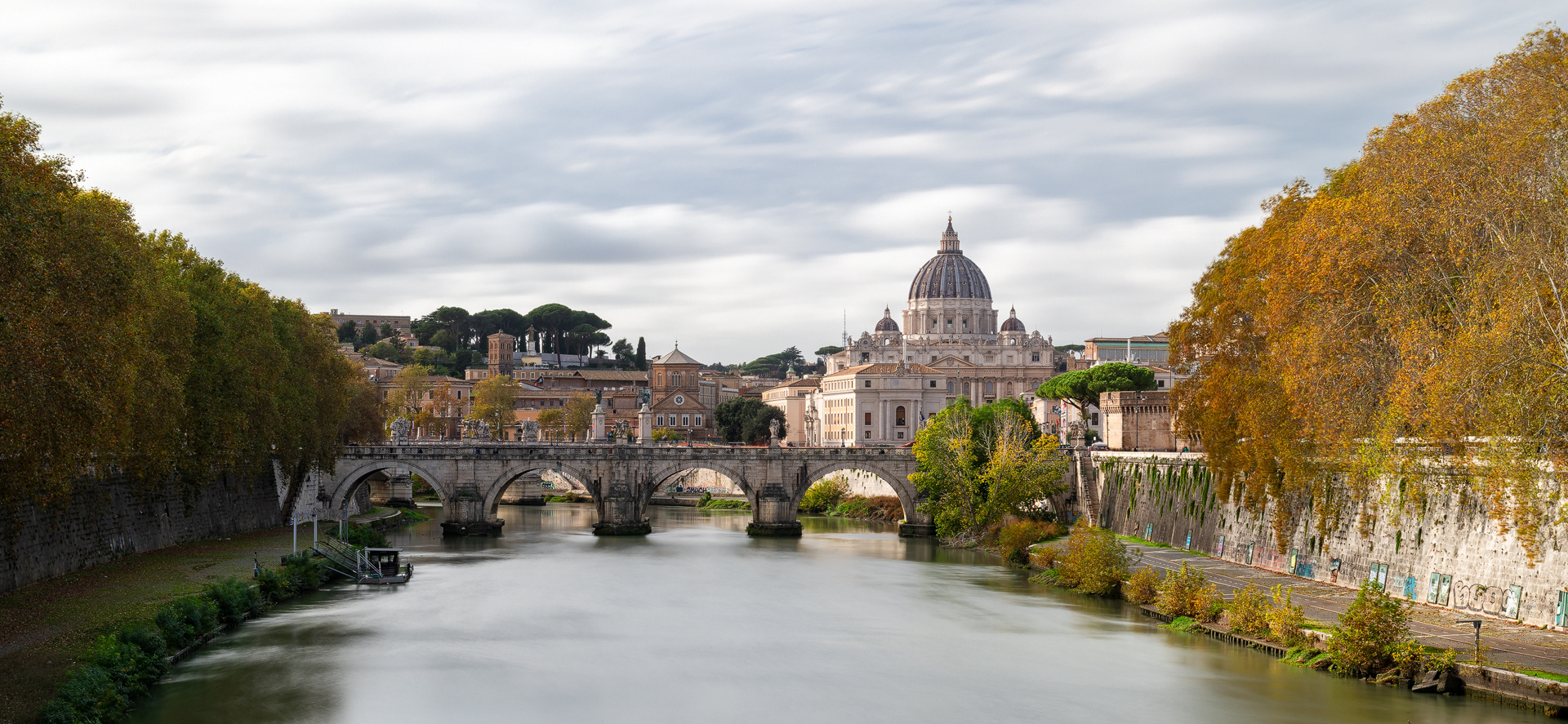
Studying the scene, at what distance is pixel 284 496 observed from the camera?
5066 cm

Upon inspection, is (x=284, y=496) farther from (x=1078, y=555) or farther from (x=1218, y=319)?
(x=1218, y=319)

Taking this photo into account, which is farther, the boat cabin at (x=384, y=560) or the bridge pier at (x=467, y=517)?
the bridge pier at (x=467, y=517)

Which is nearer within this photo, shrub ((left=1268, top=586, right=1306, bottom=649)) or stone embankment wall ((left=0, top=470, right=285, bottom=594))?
shrub ((left=1268, top=586, right=1306, bottom=649))

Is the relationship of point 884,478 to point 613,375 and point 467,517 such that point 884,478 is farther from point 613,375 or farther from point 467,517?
point 613,375

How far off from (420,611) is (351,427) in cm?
2903

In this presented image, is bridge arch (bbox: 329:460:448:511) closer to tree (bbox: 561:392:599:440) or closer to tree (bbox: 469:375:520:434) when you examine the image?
tree (bbox: 561:392:599:440)

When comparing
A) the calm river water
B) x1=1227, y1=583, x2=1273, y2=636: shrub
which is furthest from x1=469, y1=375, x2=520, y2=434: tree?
x1=1227, y1=583, x2=1273, y2=636: shrub

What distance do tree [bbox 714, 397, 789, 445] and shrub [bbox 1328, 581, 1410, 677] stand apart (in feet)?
293

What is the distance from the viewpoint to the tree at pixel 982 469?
47875 millimetres

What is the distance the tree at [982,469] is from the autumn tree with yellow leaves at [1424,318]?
48.9 ft

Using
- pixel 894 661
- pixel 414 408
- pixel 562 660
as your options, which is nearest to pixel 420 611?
pixel 562 660

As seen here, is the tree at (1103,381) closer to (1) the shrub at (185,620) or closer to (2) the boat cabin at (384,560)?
(2) the boat cabin at (384,560)

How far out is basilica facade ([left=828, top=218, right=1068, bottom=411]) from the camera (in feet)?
485

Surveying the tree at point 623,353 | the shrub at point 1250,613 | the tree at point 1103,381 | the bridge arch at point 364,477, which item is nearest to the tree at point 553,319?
the tree at point 623,353
